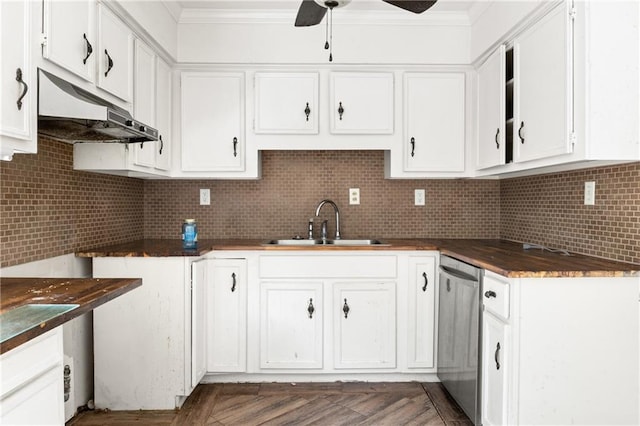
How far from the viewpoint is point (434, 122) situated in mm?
2873

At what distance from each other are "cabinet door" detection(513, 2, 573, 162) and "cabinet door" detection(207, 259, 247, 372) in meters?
1.84

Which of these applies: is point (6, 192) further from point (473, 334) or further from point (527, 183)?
point (527, 183)

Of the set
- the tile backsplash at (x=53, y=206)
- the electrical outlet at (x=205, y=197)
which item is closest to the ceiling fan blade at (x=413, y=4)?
the tile backsplash at (x=53, y=206)

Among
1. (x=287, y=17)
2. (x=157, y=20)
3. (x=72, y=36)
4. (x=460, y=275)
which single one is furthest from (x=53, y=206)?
(x=460, y=275)

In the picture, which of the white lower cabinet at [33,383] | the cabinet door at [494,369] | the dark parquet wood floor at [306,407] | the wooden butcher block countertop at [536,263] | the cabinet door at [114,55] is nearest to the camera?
the white lower cabinet at [33,383]

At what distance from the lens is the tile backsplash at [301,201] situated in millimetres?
3160

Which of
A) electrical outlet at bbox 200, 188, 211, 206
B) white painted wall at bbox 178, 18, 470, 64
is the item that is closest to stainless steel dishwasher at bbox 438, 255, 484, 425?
white painted wall at bbox 178, 18, 470, 64

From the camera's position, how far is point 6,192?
1810 mm

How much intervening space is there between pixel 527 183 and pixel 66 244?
2.91 metres

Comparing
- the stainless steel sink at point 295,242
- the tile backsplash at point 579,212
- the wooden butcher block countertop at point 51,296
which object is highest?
the tile backsplash at point 579,212

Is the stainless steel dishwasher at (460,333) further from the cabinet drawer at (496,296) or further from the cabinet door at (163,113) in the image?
the cabinet door at (163,113)

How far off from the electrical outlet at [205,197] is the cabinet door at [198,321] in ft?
2.31

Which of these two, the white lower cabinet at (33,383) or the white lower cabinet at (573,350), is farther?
the white lower cabinet at (573,350)

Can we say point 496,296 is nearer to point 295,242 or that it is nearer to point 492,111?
point 492,111
